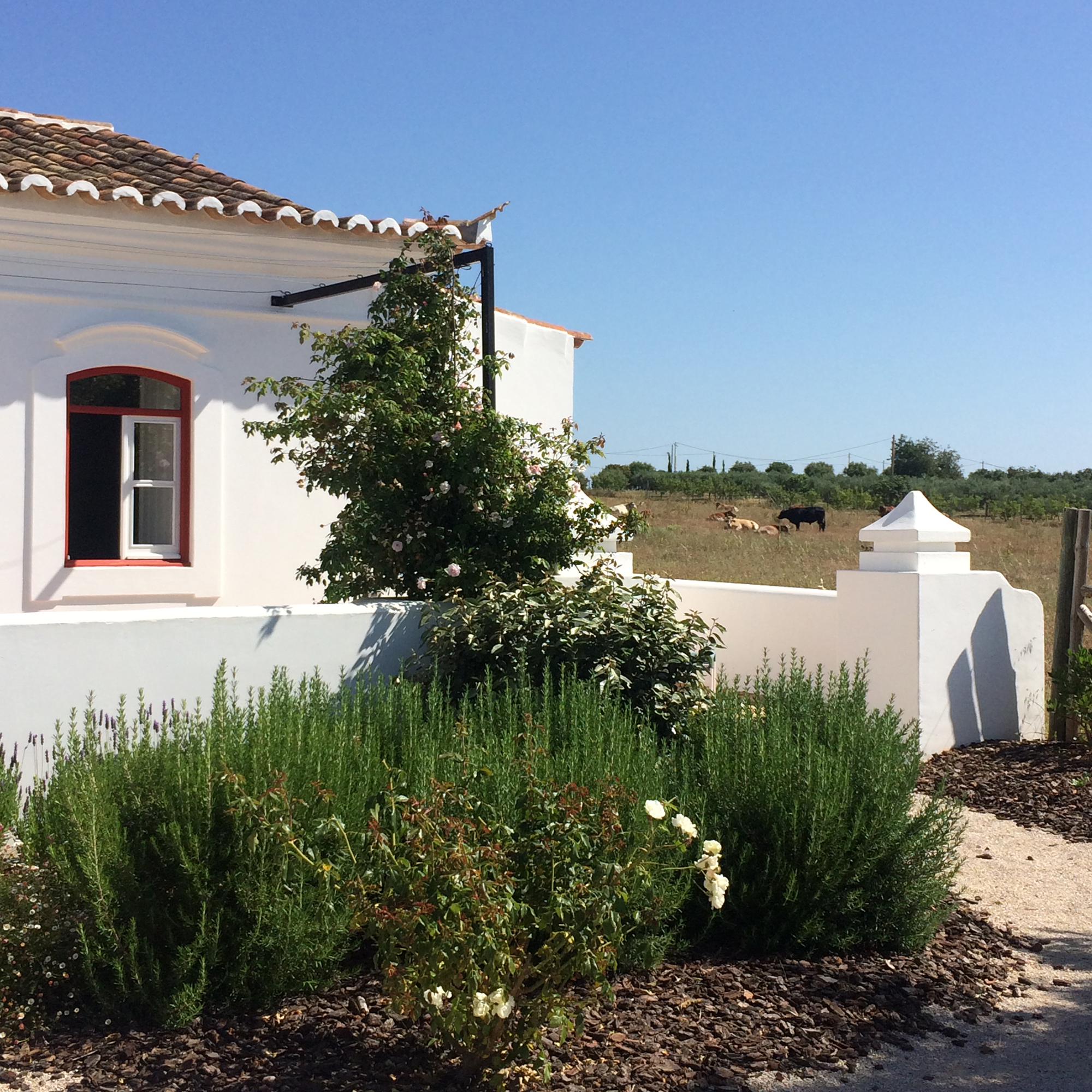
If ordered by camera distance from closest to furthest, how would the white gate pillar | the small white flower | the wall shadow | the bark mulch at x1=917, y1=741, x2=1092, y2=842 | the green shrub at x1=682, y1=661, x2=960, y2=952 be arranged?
1. the small white flower
2. the green shrub at x1=682, y1=661, x2=960, y2=952
3. the bark mulch at x1=917, y1=741, x2=1092, y2=842
4. the white gate pillar
5. the wall shadow

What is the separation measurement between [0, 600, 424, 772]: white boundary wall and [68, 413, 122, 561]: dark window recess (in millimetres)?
3672

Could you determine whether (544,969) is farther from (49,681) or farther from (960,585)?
(960,585)

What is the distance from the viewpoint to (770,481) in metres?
69.2

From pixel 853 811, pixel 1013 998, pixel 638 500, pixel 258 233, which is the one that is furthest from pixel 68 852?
pixel 638 500

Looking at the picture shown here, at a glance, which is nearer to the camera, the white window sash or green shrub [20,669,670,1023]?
green shrub [20,669,670,1023]

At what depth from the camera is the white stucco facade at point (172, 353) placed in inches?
341

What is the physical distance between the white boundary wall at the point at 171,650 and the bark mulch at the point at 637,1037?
2.37 meters

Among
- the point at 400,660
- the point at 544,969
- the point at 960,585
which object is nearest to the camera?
the point at 544,969

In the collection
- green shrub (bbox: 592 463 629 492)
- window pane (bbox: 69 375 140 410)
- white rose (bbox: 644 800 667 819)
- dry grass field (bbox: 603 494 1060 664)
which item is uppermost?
green shrub (bbox: 592 463 629 492)

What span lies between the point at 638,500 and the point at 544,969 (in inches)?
1814

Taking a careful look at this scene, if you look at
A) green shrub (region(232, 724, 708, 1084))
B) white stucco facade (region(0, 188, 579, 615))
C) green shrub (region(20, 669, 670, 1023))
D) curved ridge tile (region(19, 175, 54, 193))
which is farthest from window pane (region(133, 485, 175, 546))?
green shrub (region(232, 724, 708, 1084))

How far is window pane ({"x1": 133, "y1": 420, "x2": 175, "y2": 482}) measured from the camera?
9.30 meters

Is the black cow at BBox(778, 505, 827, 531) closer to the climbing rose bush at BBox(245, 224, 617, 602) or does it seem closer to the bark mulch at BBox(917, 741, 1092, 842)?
the bark mulch at BBox(917, 741, 1092, 842)

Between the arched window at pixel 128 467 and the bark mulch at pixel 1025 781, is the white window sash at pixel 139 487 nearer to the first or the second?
the arched window at pixel 128 467
